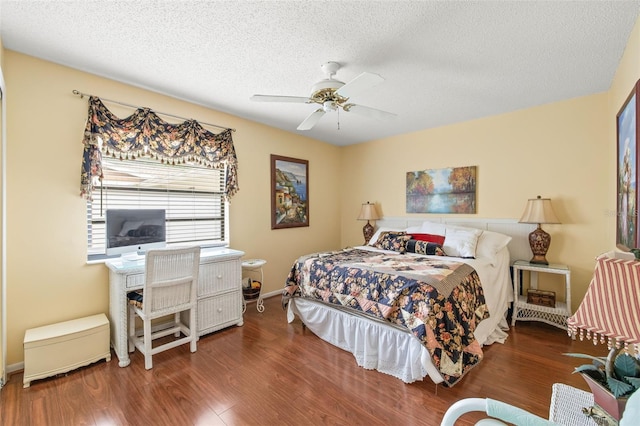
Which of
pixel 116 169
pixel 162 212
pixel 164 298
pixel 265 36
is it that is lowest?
pixel 164 298

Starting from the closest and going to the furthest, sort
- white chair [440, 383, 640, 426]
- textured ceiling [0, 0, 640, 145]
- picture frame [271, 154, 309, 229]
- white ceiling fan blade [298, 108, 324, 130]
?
1. white chair [440, 383, 640, 426]
2. textured ceiling [0, 0, 640, 145]
3. white ceiling fan blade [298, 108, 324, 130]
4. picture frame [271, 154, 309, 229]

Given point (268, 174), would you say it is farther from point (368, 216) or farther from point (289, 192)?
point (368, 216)

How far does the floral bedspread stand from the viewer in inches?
76.0

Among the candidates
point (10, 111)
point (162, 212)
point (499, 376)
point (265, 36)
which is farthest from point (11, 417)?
point (499, 376)

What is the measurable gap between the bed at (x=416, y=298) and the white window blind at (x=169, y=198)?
1350 mm

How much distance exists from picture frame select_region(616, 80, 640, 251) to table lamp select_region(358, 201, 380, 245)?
9.10 ft

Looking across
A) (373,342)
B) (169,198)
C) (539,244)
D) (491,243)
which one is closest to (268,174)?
(169,198)

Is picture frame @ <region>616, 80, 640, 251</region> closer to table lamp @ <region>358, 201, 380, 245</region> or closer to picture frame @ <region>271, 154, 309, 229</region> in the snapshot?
table lamp @ <region>358, 201, 380, 245</region>

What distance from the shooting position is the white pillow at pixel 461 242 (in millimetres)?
3070

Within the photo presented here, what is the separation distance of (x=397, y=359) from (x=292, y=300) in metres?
1.29

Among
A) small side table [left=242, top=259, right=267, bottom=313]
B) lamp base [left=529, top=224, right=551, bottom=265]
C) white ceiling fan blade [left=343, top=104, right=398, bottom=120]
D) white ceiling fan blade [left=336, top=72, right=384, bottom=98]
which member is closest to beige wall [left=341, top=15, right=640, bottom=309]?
lamp base [left=529, top=224, right=551, bottom=265]

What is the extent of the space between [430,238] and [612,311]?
266 cm

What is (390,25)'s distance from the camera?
5.96ft

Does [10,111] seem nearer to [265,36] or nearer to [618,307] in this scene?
[265,36]
